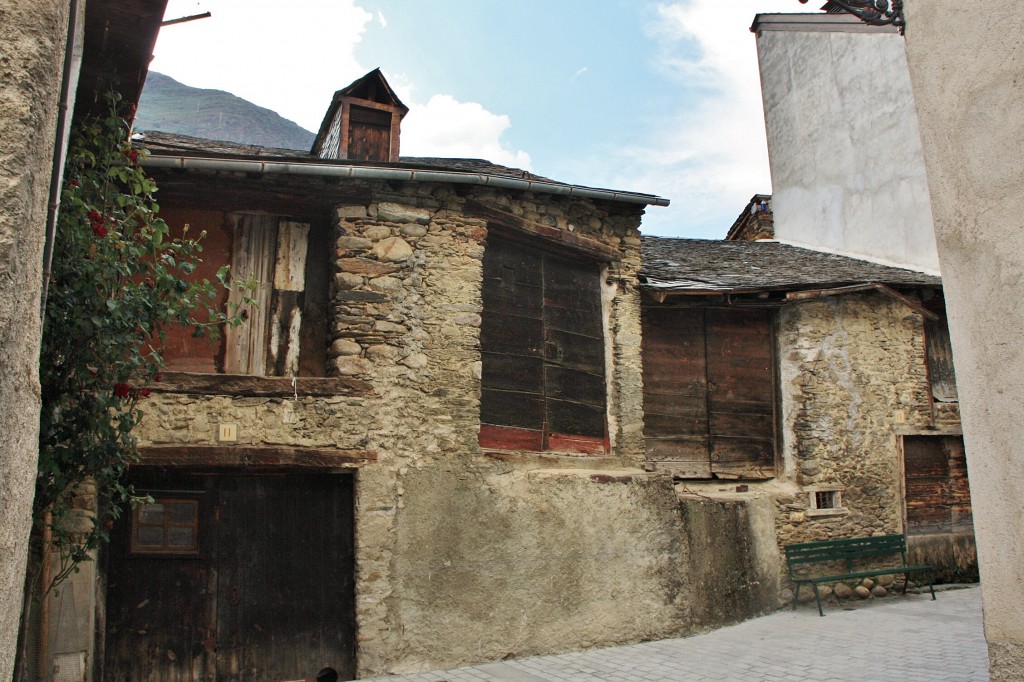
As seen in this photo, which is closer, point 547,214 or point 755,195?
point 547,214

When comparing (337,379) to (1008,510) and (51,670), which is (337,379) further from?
(1008,510)

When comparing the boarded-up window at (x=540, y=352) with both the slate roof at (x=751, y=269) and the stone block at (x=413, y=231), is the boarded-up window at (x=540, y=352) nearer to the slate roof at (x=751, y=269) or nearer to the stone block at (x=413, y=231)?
the stone block at (x=413, y=231)

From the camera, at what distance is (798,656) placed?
7.22 metres

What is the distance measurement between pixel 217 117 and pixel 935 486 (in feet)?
224

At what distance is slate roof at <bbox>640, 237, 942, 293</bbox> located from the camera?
988 cm

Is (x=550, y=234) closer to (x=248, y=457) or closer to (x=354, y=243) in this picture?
(x=354, y=243)

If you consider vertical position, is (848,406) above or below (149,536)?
above

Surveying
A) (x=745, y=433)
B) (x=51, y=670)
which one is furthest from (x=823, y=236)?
(x=51, y=670)

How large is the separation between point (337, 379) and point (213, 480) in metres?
1.30

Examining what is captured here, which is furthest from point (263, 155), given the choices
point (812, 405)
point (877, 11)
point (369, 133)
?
point (812, 405)

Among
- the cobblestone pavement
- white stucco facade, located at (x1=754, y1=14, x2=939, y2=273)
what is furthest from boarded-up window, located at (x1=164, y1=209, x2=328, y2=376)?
white stucco facade, located at (x1=754, y1=14, x2=939, y2=273)

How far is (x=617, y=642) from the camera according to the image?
7.75m

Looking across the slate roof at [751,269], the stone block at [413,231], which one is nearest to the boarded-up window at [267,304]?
the stone block at [413,231]

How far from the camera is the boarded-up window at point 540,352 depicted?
7.82 meters
